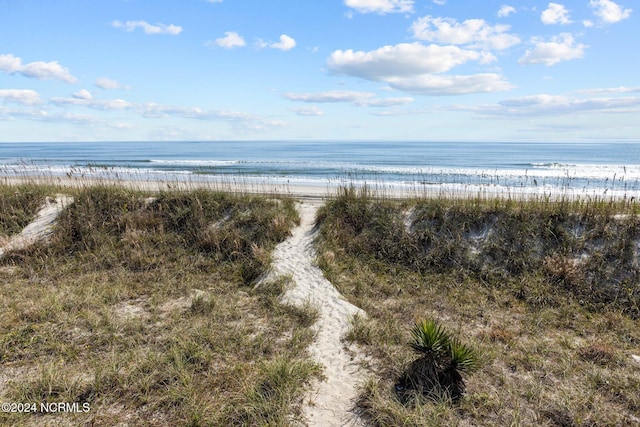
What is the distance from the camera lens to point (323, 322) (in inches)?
266

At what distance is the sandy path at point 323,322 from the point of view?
15.2ft

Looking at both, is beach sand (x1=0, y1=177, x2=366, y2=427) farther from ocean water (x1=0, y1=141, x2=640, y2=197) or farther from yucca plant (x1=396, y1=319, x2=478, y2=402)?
ocean water (x1=0, y1=141, x2=640, y2=197)

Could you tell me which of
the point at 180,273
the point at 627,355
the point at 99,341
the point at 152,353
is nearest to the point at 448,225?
the point at 627,355

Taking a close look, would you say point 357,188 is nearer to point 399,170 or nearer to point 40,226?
point 40,226

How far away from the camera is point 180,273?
8867 mm

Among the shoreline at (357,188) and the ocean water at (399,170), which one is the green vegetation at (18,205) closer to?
the shoreline at (357,188)

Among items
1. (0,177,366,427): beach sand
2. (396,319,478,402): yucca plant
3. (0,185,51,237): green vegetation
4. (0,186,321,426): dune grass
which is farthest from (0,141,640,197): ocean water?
(396,319,478,402): yucca plant

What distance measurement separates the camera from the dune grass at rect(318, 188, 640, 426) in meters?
Result: 4.66

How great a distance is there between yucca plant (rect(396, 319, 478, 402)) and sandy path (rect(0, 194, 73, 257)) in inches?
406

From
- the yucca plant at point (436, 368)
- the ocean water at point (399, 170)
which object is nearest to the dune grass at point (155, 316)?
the yucca plant at point (436, 368)

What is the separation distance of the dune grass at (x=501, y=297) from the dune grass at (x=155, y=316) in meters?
1.42

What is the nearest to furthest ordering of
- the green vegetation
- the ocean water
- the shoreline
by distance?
the shoreline
the green vegetation
the ocean water

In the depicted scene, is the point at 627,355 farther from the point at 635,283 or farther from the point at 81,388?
the point at 81,388

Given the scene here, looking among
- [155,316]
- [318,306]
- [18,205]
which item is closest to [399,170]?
[318,306]
